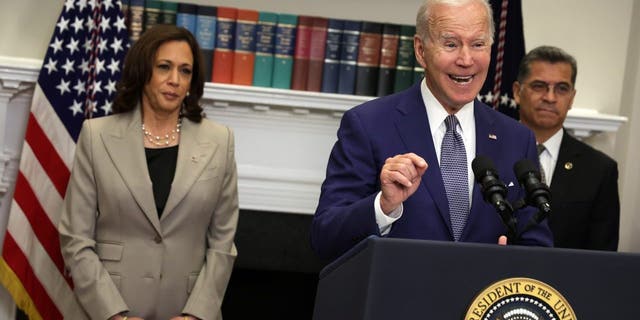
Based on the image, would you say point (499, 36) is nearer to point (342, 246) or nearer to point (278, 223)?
point (278, 223)

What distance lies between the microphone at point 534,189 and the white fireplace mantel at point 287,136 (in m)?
2.81

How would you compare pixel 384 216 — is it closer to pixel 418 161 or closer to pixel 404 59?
pixel 418 161

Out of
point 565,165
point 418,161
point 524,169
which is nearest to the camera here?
point 418,161

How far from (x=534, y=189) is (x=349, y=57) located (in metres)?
2.96

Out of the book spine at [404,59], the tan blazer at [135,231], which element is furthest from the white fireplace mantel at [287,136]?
the tan blazer at [135,231]

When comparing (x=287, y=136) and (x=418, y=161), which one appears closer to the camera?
(x=418, y=161)

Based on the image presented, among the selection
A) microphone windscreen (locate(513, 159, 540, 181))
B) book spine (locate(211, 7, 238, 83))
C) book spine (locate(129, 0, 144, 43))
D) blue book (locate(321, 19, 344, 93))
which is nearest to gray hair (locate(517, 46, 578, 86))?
blue book (locate(321, 19, 344, 93))

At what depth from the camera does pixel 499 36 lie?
193 inches

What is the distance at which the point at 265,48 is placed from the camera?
194 inches

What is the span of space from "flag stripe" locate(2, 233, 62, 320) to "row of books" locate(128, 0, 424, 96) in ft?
3.88

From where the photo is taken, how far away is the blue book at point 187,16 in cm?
484

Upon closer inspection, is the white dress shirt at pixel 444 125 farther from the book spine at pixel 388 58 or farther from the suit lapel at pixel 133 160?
the book spine at pixel 388 58

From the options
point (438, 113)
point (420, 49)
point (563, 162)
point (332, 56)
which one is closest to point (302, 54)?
point (332, 56)

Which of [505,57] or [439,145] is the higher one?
[505,57]
